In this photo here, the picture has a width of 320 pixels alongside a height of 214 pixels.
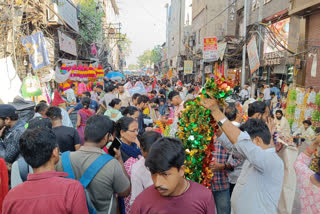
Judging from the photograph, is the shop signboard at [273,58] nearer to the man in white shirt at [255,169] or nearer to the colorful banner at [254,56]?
the colorful banner at [254,56]

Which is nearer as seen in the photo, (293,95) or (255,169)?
(255,169)

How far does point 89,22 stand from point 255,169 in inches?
759

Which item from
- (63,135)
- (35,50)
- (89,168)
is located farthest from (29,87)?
(89,168)

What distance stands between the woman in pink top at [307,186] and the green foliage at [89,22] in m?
18.0

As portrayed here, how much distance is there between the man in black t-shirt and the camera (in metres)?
3.62

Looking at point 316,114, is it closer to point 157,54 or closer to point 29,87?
point 29,87

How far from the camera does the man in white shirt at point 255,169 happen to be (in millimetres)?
2148

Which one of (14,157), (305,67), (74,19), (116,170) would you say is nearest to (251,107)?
(116,170)

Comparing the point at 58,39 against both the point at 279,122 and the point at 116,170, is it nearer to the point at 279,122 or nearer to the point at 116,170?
the point at 279,122

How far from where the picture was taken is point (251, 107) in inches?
159

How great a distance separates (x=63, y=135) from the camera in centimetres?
364

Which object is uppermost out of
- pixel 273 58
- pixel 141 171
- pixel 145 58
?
pixel 145 58

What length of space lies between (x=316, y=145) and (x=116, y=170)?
226 centimetres

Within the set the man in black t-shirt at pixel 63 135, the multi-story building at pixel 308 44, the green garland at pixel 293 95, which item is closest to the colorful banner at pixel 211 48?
the multi-story building at pixel 308 44
